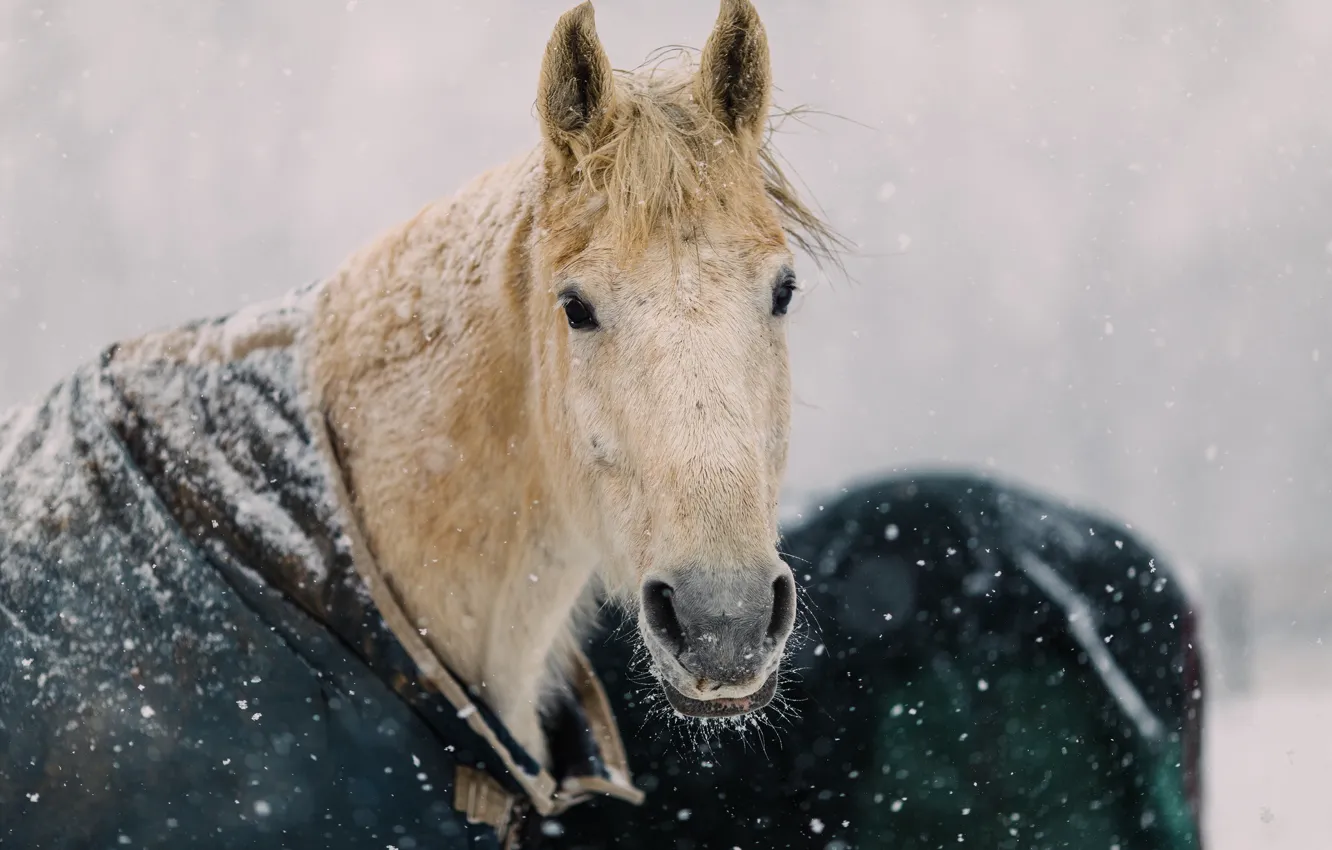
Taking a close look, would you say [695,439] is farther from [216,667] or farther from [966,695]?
[966,695]

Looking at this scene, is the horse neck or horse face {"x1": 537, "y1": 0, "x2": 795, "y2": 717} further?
the horse neck

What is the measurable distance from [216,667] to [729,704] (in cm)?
107

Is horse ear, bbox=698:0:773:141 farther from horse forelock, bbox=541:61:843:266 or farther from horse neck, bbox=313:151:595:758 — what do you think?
horse neck, bbox=313:151:595:758

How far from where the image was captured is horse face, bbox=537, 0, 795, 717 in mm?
1702

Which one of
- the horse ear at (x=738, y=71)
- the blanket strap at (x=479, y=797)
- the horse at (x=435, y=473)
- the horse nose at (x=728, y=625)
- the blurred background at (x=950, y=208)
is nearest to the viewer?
the horse nose at (x=728, y=625)

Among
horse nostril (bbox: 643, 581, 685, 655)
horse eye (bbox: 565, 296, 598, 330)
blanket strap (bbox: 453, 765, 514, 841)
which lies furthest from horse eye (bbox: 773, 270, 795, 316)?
blanket strap (bbox: 453, 765, 514, 841)

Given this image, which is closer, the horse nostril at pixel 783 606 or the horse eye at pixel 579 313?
the horse nostril at pixel 783 606

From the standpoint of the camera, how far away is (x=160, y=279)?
9.87m

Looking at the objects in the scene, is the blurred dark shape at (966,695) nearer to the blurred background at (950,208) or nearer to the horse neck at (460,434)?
the horse neck at (460,434)

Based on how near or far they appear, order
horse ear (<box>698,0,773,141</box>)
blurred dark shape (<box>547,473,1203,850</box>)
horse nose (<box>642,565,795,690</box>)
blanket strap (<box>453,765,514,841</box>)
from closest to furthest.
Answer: horse nose (<box>642,565,795,690</box>) < horse ear (<box>698,0,773,141</box>) < blanket strap (<box>453,765,514,841</box>) < blurred dark shape (<box>547,473,1203,850</box>)

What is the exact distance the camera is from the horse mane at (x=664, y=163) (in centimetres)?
195

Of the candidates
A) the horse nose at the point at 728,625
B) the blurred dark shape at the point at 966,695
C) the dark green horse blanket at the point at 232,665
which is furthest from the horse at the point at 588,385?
the blurred dark shape at the point at 966,695

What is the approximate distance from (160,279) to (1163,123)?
34.8 ft

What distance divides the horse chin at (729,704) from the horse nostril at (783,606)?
3.5 inches
